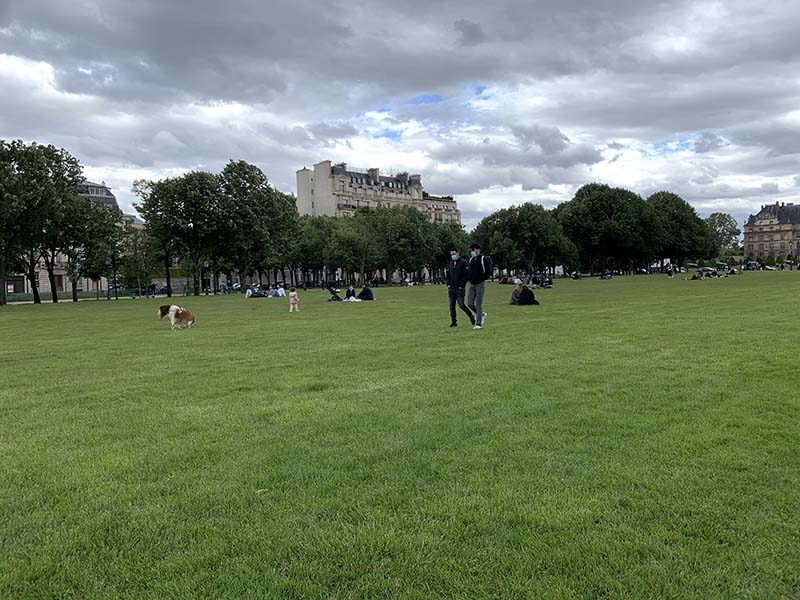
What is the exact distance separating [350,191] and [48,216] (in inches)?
4493

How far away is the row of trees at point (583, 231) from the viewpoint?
3637 inches

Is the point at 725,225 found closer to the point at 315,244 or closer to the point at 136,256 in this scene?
the point at 315,244

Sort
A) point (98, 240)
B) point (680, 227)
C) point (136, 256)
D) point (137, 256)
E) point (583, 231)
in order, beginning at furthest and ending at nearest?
point (680, 227) → point (583, 231) → point (137, 256) → point (136, 256) → point (98, 240)

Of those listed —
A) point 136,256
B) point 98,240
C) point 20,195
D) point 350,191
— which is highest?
point 350,191

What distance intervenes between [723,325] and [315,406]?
44.5 ft

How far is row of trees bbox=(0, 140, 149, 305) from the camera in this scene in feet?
149

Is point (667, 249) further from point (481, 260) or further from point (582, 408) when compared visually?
point (582, 408)

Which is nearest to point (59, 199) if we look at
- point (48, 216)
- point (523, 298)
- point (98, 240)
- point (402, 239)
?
point (48, 216)

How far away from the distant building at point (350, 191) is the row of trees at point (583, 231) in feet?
165

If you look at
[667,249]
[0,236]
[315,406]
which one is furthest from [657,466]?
[667,249]

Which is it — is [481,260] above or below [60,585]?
above

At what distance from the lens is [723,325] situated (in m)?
16.7

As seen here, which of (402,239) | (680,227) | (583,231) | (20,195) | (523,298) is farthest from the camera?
(680,227)

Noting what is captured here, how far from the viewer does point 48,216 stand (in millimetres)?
48438
